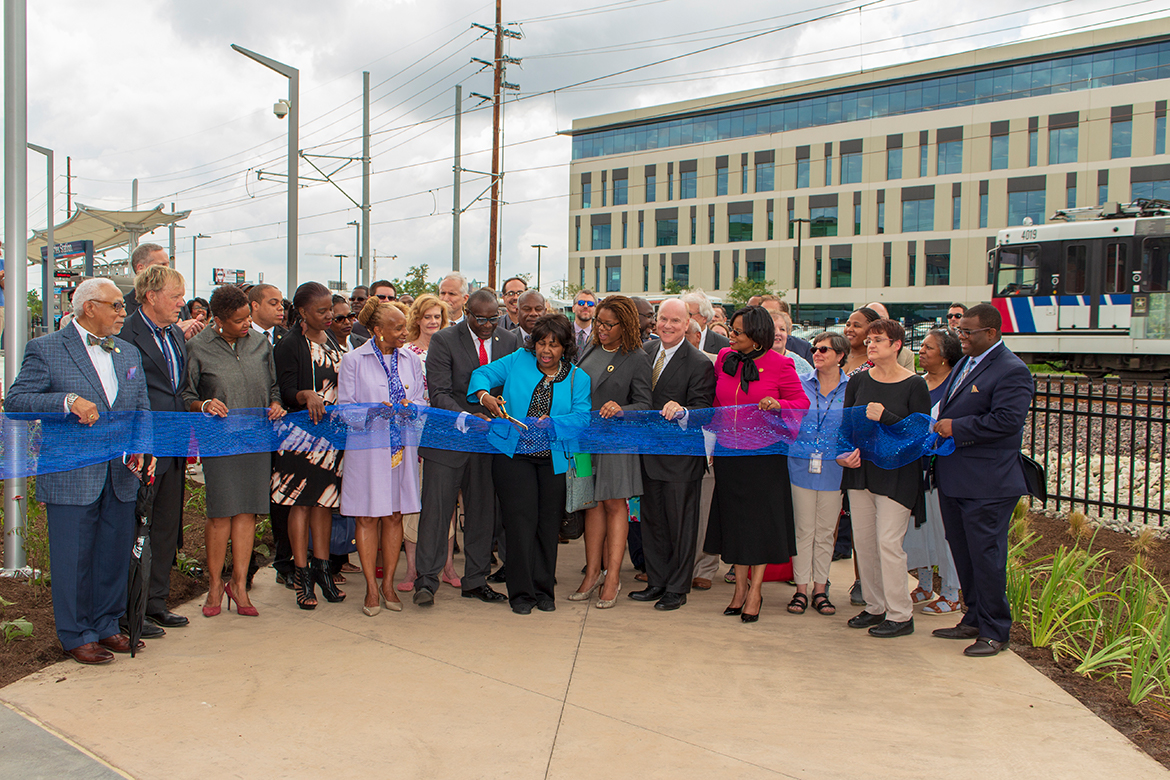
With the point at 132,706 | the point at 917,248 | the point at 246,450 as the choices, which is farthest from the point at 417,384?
the point at 917,248

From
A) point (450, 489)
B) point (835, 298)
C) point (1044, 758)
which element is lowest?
point (1044, 758)

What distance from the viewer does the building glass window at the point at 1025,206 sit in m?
53.1

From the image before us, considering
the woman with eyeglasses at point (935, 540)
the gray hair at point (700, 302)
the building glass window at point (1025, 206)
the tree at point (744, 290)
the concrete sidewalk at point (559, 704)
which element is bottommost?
the concrete sidewalk at point (559, 704)

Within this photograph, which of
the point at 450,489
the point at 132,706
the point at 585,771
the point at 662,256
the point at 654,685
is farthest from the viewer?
the point at 662,256

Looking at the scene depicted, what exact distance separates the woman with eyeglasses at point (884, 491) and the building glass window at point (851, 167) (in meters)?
59.4

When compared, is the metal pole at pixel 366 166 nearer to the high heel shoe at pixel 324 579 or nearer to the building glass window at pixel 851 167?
the high heel shoe at pixel 324 579

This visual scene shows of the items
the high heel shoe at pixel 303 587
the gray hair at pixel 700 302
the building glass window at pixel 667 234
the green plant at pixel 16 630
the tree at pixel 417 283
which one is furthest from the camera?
the building glass window at pixel 667 234

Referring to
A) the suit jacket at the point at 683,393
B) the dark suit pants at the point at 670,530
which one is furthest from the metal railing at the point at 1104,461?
the dark suit pants at the point at 670,530

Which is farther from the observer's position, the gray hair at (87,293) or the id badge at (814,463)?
the id badge at (814,463)

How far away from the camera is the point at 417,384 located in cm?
584

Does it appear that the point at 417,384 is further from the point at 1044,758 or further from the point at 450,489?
the point at 1044,758

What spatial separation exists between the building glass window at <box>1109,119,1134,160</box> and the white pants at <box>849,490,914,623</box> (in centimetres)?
5554

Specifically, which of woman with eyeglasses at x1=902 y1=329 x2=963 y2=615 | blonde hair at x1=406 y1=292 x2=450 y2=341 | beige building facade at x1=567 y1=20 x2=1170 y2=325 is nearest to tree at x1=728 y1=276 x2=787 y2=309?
beige building facade at x1=567 y1=20 x2=1170 y2=325

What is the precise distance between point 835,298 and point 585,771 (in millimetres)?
61073
